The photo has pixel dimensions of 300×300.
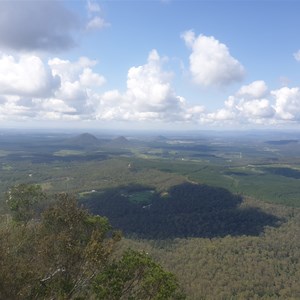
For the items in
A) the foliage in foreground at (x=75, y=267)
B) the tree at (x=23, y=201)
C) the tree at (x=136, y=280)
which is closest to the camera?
the foliage in foreground at (x=75, y=267)

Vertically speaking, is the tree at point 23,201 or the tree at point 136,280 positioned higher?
the tree at point 23,201

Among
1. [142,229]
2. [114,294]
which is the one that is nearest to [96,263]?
[114,294]

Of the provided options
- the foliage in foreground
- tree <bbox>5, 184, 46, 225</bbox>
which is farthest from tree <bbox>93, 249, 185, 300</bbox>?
tree <bbox>5, 184, 46, 225</bbox>

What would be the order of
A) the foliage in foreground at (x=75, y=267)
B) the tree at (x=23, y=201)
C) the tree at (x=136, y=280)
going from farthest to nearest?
the tree at (x=23, y=201) < the tree at (x=136, y=280) < the foliage in foreground at (x=75, y=267)

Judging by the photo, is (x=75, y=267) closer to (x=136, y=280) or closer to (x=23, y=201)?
(x=136, y=280)

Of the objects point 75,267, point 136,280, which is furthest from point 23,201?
point 136,280

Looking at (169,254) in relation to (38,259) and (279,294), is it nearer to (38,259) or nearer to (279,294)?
(279,294)

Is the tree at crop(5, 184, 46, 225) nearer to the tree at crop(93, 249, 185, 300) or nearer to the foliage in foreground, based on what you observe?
the foliage in foreground

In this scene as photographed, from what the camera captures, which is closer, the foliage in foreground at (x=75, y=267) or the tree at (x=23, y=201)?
the foliage in foreground at (x=75, y=267)

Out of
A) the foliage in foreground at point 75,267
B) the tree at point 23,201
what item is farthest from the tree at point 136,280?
the tree at point 23,201

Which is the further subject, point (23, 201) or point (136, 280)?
point (23, 201)

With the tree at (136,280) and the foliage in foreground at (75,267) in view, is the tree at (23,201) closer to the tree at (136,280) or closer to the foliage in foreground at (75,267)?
the foliage in foreground at (75,267)
